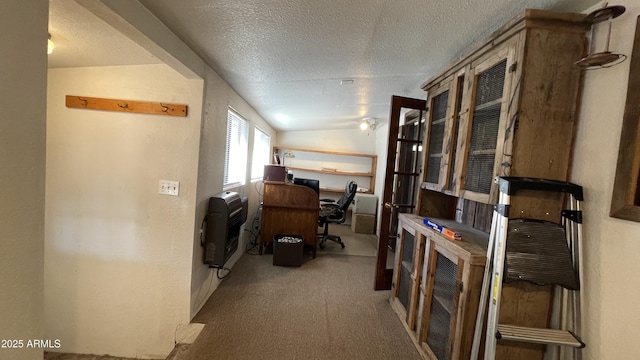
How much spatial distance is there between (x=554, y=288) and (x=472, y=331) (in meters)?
0.45

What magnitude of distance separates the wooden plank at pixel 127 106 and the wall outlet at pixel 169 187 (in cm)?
59

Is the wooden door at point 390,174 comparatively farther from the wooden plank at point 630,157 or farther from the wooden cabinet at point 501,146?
the wooden plank at point 630,157

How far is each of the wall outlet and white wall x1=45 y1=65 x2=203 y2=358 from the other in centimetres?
4

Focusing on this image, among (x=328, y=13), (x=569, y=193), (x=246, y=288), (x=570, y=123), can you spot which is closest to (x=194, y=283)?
(x=246, y=288)

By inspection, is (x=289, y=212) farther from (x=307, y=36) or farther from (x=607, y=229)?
(x=607, y=229)

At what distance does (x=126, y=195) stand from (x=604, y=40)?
128 inches

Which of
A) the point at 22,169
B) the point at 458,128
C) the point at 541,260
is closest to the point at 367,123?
the point at 458,128

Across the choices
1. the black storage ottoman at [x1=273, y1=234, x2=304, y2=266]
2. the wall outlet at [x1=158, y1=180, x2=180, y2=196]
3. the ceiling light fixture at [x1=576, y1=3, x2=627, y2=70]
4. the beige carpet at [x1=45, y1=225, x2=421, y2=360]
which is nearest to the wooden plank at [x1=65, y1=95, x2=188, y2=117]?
the wall outlet at [x1=158, y1=180, x2=180, y2=196]

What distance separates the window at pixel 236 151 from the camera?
10.1 ft

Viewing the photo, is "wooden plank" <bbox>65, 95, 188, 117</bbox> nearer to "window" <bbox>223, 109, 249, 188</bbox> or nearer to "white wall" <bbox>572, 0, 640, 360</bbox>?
"window" <bbox>223, 109, 249, 188</bbox>

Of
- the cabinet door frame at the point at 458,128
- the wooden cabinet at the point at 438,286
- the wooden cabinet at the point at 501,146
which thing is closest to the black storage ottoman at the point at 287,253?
the wooden cabinet at the point at 438,286

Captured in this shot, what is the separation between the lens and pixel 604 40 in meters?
1.08

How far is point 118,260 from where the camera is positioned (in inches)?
84.4

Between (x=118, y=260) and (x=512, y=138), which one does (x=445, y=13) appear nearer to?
(x=512, y=138)
